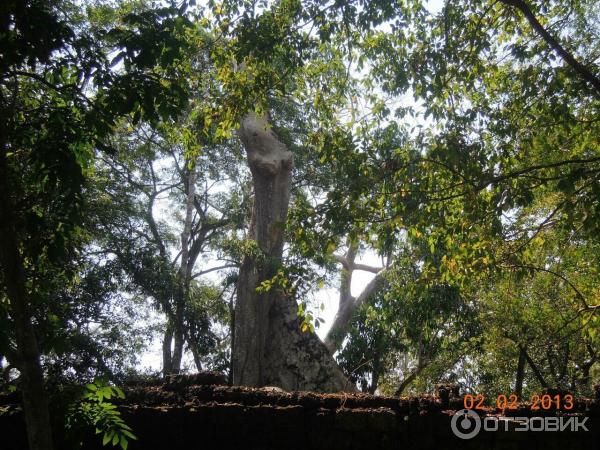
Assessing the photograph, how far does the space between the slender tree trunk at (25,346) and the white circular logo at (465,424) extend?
2042 mm

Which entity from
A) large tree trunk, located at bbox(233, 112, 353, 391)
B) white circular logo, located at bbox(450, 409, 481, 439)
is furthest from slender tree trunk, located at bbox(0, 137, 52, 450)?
large tree trunk, located at bbox(233, 112, 353, 391)

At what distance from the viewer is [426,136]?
6051 mm

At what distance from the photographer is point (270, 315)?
11.1 metres

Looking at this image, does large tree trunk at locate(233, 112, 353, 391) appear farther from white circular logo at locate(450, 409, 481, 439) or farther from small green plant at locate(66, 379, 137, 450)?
small green plant at locate(66, 379, 137, 450)

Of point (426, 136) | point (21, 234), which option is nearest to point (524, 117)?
point (426, 136)

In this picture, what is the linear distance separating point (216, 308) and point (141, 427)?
38.7ft

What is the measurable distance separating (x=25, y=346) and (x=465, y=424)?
2.25 metres

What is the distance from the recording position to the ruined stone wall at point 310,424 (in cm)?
342

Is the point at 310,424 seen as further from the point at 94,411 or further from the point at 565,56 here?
the point at 565,56

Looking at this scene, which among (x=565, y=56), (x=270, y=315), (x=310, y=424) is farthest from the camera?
(x=270, y=315)
